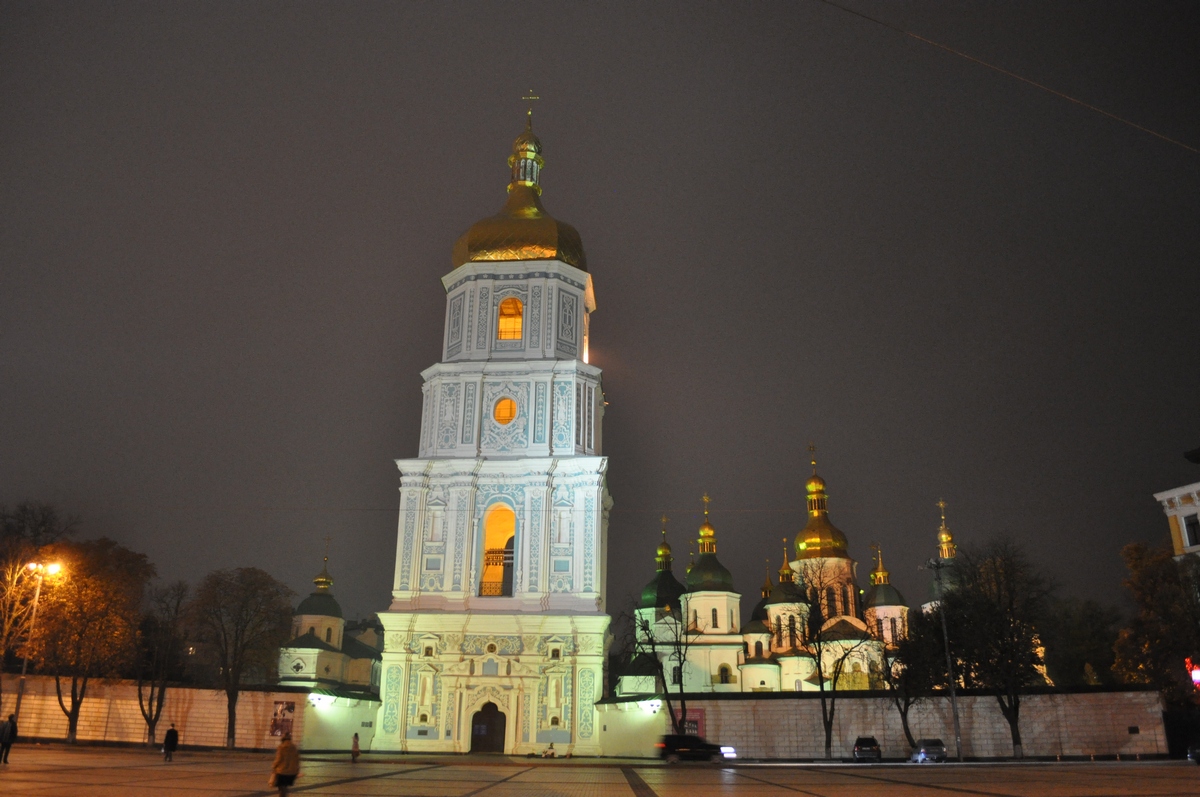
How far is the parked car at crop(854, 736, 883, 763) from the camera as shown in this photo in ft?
106

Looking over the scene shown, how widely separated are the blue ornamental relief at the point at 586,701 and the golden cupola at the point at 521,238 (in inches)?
713

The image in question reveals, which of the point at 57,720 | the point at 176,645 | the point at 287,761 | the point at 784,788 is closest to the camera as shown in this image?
the point at 287,761

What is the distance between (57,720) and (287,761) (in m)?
31.6

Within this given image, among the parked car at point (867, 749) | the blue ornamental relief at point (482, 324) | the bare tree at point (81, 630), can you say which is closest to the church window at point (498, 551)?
the blue ornamental relief at point (482, 324)

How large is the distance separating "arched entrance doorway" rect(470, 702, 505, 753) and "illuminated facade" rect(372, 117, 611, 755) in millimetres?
54

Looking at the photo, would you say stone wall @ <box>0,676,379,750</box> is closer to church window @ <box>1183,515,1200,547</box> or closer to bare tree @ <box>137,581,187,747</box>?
bare tree @ <box>137,581,187,747</box>

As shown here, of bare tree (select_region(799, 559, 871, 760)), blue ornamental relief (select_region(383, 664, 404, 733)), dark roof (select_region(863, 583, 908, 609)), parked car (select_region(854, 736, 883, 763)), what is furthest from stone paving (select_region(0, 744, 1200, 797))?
dark roof (select_region(863, 583, 908, 609))

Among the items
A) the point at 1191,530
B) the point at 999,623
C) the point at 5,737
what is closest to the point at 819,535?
the point at 1191,530

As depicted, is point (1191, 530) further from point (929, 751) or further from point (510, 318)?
point (510, 318)

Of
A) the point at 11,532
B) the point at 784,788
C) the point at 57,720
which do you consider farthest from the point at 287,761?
the point at 11,532

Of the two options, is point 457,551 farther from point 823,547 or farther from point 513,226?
point 823,547

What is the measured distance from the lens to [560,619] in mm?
35531

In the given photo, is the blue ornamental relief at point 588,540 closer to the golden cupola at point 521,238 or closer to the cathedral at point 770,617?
the golden cupola at point 521,238

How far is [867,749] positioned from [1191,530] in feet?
77.8
